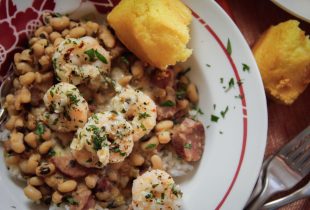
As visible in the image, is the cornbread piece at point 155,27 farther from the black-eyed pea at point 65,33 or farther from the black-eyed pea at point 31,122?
the black-eyed pea at point 31,122

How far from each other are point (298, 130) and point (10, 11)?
1483mm

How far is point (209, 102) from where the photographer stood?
2.19m

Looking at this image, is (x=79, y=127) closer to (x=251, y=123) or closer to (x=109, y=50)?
(x=109, y=50)

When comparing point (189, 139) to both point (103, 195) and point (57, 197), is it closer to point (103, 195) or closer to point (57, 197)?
point (103, 195)

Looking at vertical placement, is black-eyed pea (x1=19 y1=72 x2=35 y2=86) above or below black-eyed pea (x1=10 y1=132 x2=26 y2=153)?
above

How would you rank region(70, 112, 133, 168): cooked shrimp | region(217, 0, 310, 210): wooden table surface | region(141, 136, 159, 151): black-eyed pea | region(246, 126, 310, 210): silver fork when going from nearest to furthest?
region(70, 112, 133, 168): cooked shrimp < region(141, 136, 159, 151): black-eyed pea < region(246, 126, 310, 210): silver fork < region(217, 0, 310, 210): wooden table surface

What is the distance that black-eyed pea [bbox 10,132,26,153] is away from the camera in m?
1.96

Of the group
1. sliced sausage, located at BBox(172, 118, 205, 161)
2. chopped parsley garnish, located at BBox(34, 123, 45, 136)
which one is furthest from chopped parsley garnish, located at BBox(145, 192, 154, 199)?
chopped parsley garnish, located at BBox(34, 123, 45, 136)

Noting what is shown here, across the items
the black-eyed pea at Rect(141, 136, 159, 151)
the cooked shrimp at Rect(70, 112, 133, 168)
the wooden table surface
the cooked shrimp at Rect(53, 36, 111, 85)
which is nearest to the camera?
the cooked shrimp at Rect(70, 112, 133, 168)

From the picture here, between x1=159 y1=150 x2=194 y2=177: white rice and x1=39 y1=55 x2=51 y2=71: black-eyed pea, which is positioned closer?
x1=39 y1=55 x2=51 y2=71: black-eyed pea

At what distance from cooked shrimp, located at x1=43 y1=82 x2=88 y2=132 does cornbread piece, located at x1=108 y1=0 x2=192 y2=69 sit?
33 centimetres

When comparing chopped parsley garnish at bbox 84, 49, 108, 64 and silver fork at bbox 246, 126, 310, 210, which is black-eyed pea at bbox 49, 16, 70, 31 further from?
silver fork at bbox 246, 126, 310, 210

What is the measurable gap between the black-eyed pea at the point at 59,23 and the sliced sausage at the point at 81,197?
688 mm

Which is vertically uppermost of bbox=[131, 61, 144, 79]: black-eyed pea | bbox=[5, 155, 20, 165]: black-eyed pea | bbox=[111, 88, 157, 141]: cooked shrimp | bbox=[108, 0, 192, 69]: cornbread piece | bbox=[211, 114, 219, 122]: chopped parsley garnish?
bbox=[108, 0, 192, 69]: cornbread piece
